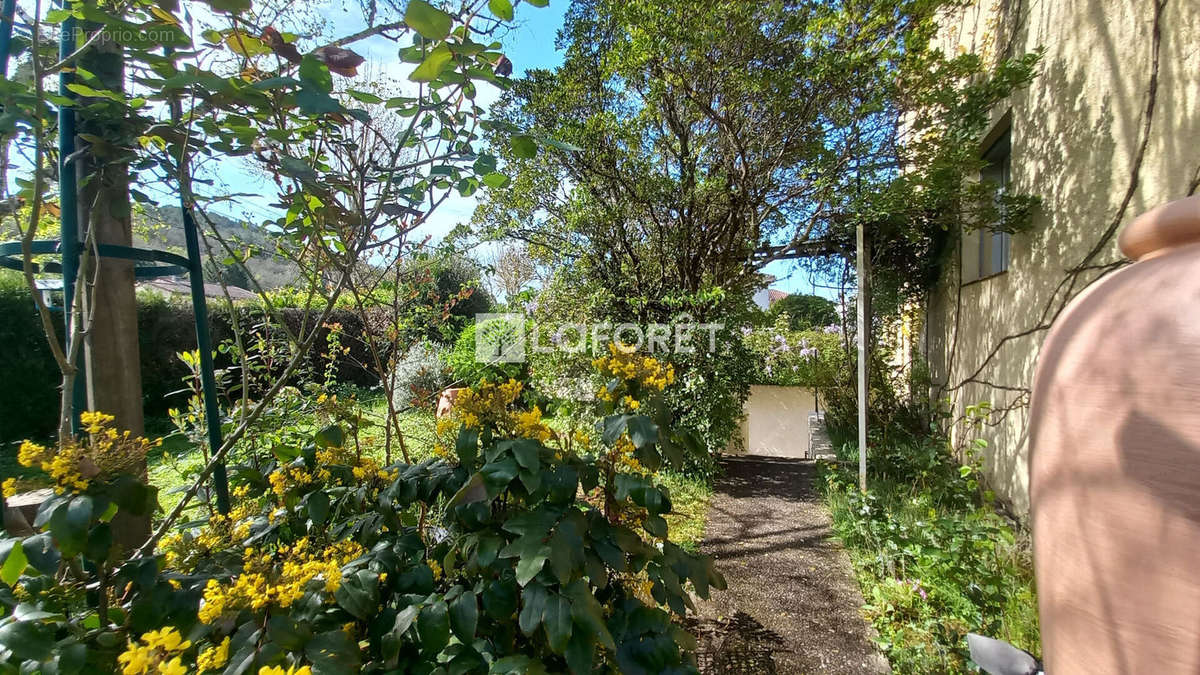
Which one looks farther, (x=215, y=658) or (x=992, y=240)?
(x=992, y=240)

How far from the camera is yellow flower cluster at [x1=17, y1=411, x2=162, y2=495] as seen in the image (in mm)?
772

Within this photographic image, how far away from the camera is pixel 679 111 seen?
4.73 m

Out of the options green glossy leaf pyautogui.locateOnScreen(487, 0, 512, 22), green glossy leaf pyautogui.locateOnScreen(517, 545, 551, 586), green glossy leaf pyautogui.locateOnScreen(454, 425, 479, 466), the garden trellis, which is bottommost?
green glossy leaf pyautogui.locateOnScreen(517, 545, 551, 586)

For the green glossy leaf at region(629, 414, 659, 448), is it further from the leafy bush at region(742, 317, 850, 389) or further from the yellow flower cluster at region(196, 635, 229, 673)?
the leafy bush at region(742, 317, 850, 389)

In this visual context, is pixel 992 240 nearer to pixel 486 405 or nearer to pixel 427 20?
pixel 486 405

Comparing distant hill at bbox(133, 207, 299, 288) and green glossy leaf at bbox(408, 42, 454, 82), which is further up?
green glossy leaf at bbox(408, 42, 454, 82)

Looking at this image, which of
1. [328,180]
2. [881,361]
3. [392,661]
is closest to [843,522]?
[881,361]

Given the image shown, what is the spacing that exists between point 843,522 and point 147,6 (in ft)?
13.7

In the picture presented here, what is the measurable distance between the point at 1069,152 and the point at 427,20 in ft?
13.0

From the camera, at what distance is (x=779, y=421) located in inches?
290

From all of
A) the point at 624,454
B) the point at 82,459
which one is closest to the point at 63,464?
the point at 82,459

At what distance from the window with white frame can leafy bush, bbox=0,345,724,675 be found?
Answer: 162 inches

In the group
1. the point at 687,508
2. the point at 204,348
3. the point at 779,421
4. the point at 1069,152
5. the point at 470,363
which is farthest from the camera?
the point at 779,421

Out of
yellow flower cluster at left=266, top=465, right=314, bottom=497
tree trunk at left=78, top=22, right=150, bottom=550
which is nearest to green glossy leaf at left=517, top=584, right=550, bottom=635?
yellow flower cluster at left=266, top=465, right=314, bottom=497
